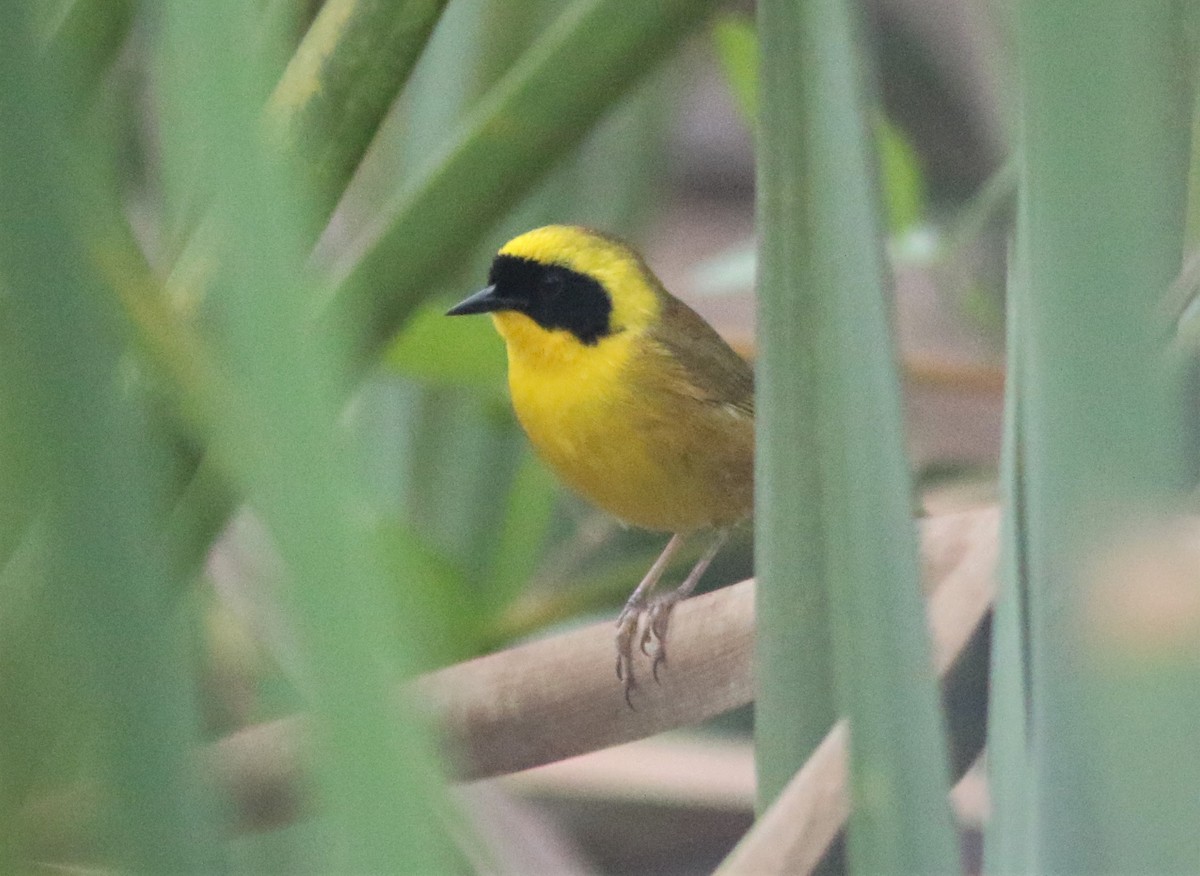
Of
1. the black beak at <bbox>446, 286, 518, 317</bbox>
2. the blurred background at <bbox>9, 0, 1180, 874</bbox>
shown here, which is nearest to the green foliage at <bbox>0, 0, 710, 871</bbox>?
the blurred background at <bbox>9, 0, 1180, 874</bbox>

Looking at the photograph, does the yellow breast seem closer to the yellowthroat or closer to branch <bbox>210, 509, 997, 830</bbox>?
the yellowthroat

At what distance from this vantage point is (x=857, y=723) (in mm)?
431

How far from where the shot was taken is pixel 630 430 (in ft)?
4.63

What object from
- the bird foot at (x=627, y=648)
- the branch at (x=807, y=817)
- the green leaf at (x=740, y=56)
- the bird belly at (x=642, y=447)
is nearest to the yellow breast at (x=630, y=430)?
the bird belly at (x=642, y=447)

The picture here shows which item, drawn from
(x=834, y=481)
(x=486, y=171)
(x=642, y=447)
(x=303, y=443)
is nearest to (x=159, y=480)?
(x=303, y=443)

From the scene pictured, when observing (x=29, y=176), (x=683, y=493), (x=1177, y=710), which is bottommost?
(x=683, y=493)

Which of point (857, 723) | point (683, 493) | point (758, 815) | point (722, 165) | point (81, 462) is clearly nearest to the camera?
point (81, 462)

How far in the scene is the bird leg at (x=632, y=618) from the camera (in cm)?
88

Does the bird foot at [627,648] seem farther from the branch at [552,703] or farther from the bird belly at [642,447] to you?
the bird belly at [642,447]

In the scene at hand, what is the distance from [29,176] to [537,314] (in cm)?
121

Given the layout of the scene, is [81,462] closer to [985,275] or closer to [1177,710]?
[1177,710]

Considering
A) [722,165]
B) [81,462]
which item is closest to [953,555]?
[81,462]

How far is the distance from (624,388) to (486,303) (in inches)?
6.3

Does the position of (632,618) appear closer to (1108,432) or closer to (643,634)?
(643,634)
